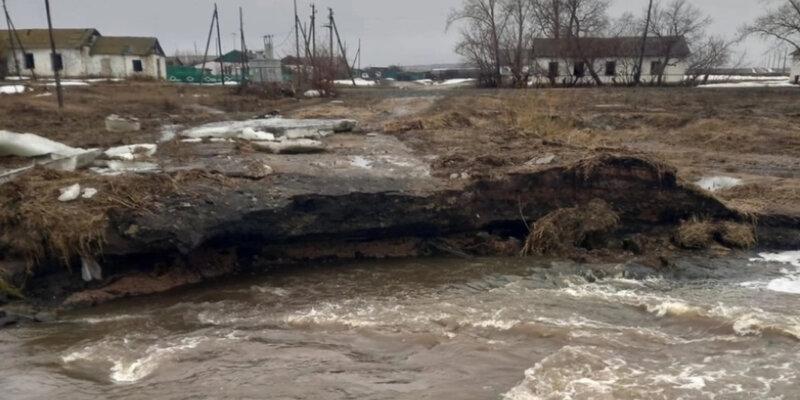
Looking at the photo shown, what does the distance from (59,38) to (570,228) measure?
4366 cm

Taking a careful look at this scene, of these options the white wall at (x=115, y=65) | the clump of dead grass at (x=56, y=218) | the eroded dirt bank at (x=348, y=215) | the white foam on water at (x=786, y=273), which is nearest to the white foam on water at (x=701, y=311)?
the white foam on water at (x=786, y=273)

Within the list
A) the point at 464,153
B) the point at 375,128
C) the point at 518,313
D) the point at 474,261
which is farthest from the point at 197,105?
the point at 518,313

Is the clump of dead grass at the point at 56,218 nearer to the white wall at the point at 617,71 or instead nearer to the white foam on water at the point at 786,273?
the white foam on water at the point at 786,273

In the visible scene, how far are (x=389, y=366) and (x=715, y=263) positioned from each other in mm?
5286

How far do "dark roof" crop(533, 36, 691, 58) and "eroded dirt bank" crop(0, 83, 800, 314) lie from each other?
26246mm

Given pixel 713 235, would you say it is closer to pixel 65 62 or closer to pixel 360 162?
pixel 360 162

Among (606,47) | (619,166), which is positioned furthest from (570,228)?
(606,47)

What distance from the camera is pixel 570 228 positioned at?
900 centimetres

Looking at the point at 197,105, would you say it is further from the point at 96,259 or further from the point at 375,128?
the point at 96,259

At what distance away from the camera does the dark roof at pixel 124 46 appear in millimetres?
42438

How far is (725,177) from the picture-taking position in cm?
1124

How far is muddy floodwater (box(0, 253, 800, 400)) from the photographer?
5.16m

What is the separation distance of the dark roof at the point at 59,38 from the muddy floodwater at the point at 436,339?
135ft

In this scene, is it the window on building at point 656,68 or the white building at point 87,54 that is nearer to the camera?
the window on building at point 656,68
